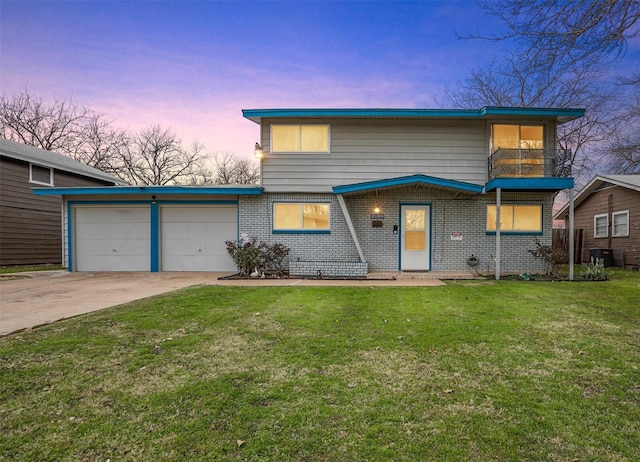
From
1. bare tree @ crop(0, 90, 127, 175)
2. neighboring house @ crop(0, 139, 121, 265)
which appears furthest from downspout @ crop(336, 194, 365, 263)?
bare tree @ crop(0, 90, 127, 175)

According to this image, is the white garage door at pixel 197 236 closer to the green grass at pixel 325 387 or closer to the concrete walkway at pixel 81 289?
the concrete walkway at pixel 81 289

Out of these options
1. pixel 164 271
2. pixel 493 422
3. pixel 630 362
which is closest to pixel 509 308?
pixel 630 362

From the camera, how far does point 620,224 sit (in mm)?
14688

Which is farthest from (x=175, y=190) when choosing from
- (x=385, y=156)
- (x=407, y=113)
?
(x=407, y=113)

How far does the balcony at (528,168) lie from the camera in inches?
388

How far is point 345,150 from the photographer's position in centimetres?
1096

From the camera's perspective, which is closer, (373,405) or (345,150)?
(373,405)

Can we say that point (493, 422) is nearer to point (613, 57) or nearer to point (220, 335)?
point (220, 335)

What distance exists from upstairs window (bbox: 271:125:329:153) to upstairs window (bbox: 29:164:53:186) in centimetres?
1127

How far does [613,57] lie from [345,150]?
6.96 m

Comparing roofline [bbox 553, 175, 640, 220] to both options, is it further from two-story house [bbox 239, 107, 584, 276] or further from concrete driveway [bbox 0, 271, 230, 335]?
concrete driveway [bbox 0, 271, 230, 335]

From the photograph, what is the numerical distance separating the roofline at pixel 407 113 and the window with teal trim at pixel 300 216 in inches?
114

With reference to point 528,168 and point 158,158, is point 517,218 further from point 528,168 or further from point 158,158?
point 158,158

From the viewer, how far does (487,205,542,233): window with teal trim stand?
10922 millimetres
